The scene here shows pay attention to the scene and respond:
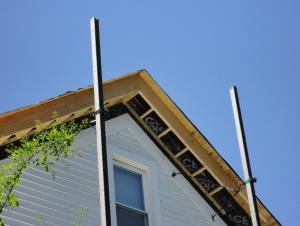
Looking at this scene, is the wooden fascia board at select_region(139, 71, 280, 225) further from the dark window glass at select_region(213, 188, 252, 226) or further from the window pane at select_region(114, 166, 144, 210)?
the window pane at select_region(114, 166, 144, 210)

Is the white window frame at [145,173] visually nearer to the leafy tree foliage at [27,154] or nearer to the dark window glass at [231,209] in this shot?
the dark window glass at [231,209]

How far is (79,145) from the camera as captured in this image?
1159 cm

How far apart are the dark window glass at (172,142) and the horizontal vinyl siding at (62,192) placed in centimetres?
164

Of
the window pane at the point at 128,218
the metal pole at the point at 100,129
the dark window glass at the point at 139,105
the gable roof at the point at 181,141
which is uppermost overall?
the dark window glass at the point at 139,105

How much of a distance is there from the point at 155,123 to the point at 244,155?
2.95 m

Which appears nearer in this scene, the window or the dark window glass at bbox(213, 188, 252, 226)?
the window

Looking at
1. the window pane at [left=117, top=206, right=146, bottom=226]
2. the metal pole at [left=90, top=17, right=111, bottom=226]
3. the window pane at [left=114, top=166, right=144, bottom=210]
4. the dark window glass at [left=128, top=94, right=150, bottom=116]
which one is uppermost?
the dark window glass at [left=128, top=94, right=150, bottom=116]

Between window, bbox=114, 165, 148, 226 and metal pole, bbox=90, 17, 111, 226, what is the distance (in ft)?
11.3

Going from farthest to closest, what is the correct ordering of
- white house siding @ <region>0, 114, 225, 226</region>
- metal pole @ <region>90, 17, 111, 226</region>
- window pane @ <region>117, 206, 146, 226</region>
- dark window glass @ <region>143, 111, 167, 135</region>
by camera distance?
dark window glass @ <region>143, 111, 167, 135</region> → window pane @ <region>117, 206, 146, 226</region> → white house siding @ <region>0, 114, 225, 226</region> → metal pole @ <region>90, 17, 111, 226</region>

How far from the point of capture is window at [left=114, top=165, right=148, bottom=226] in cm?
1182

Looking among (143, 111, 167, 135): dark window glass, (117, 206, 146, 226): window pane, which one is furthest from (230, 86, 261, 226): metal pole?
(143, 111, 167, 135): dark window glass

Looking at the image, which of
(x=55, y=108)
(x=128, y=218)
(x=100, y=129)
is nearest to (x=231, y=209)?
(x=128, y=218)

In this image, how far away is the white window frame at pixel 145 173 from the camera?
39.2 feet

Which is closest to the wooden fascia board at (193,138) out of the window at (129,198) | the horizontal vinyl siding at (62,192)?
the window at (129,198)
